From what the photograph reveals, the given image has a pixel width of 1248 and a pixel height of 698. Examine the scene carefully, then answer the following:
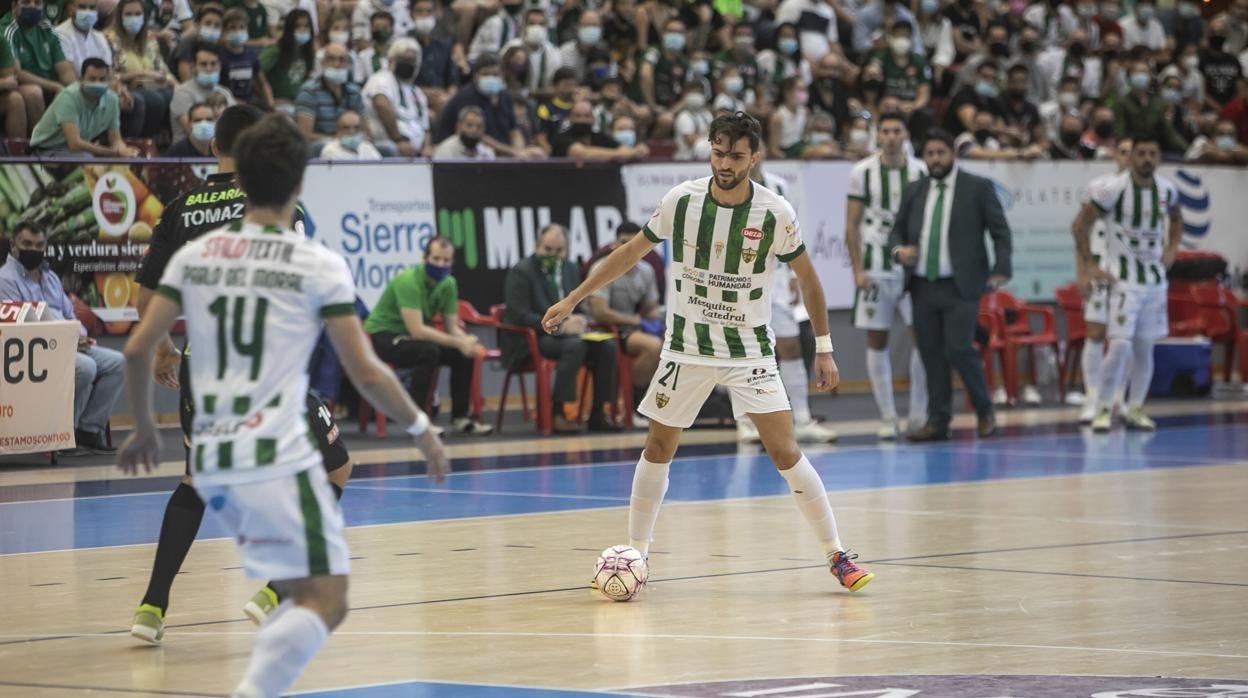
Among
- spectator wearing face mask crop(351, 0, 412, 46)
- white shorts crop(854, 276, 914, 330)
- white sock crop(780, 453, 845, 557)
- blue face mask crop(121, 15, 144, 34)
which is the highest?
spectator wearing face mask crop(351, 0, 412, 46)

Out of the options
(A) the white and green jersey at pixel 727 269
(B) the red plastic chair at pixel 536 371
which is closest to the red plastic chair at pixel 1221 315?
(B) the red plastic chair at pixel 536 371

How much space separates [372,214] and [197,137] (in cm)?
178

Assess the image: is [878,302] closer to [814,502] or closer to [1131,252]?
[1131,252]

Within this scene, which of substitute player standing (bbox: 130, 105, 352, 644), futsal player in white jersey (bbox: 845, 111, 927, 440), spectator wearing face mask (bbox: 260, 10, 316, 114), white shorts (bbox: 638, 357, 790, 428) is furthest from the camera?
spectator wearing face mask (bbox: 260, 10, 316, 114)

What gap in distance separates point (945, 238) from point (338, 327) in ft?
36.1

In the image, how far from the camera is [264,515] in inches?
196

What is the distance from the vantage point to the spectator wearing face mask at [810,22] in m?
24.5

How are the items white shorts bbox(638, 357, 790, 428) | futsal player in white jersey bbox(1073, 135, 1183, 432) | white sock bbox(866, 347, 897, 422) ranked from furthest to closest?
1. futsal player in white jersey bbox(1073, 135, 1183, 432)
2. white sock bbox(866, 347, 897, 422)
3. white shorts bbox(638, 357, 790, 428)

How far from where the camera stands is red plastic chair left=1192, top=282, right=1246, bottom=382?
22.4m

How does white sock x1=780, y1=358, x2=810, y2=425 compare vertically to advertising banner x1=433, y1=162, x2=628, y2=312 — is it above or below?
below

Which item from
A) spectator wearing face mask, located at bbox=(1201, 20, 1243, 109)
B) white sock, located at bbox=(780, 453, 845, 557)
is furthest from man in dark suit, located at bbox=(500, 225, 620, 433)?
spectator wearing face mask, located at bbox=(1201, 20, 1243, 109)

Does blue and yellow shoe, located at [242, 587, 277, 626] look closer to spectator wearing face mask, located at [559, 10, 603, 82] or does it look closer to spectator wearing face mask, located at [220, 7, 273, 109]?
spectator wearing face mask, located at [220, 7, 273, 109]

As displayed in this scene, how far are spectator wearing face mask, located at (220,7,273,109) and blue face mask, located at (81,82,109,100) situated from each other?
72.1 inches

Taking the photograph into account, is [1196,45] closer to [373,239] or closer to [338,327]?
[373,239]
